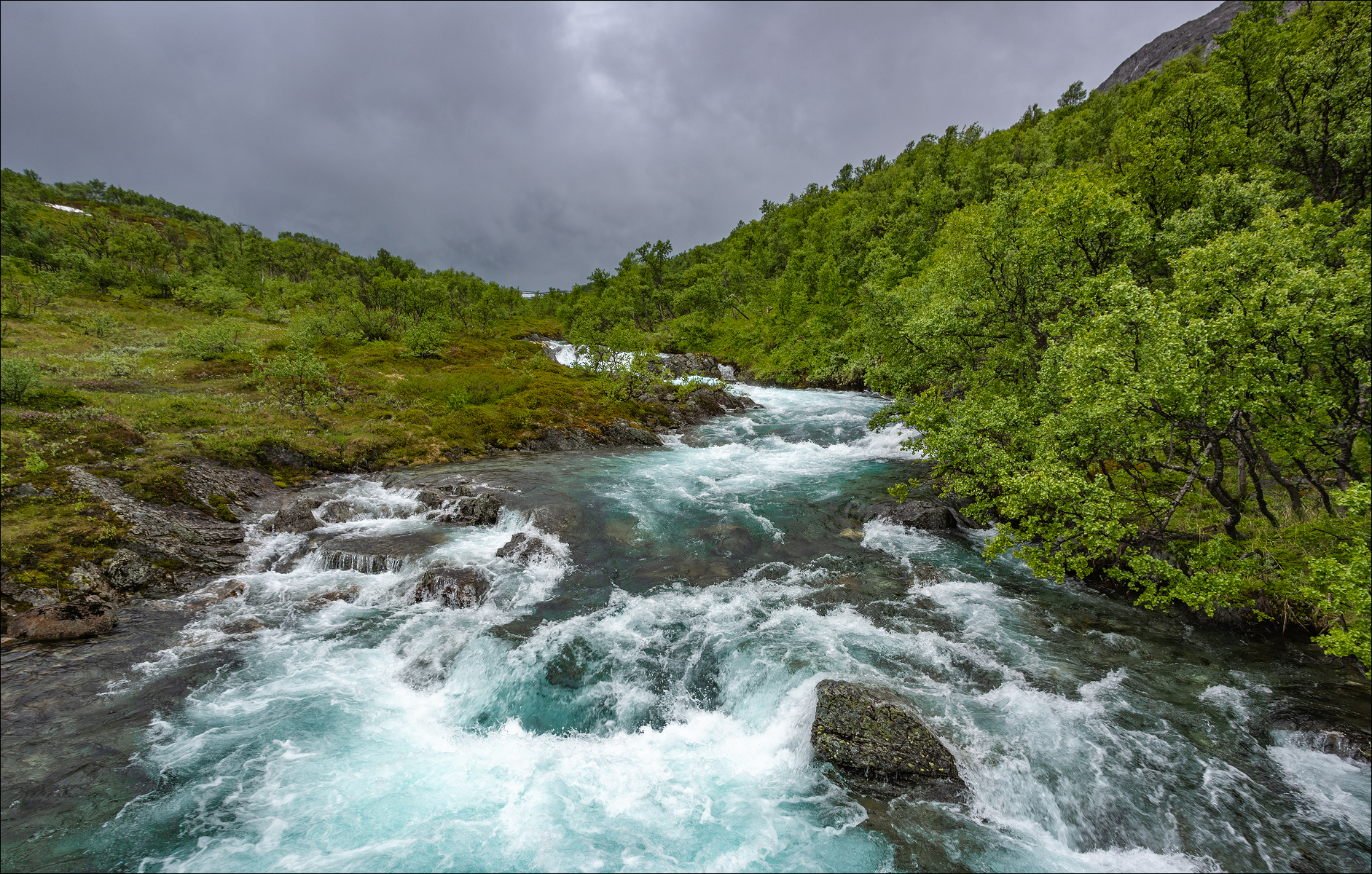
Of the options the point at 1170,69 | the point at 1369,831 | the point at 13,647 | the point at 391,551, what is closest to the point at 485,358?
A: the point at 391,551

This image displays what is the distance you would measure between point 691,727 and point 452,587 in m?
8.97

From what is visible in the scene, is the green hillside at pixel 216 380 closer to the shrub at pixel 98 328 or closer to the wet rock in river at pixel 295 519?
the shrub at pixel 98 328

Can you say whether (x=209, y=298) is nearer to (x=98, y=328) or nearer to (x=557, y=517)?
(x=98, y=328)

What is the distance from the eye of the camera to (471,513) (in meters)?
21.2

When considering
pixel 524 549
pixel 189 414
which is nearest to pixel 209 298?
pixel 189 414

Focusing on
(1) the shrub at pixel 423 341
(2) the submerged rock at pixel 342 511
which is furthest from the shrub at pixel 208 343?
(2) the submerged rock at pixel 342 511

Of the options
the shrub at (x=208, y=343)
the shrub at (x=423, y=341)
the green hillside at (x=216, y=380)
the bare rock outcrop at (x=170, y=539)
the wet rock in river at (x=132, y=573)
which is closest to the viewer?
the wet rock in river at (x=132, y=573)

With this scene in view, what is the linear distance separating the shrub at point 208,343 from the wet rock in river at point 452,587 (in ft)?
149

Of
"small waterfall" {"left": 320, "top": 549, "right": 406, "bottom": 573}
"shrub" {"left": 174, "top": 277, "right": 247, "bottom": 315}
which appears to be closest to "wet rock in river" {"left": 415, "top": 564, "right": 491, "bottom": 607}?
"small waterfall" {"left": 320, "top": 549, "right": 406, "bottom": 573}

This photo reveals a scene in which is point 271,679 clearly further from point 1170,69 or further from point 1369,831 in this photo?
point 1170,69

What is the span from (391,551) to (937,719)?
705 inches

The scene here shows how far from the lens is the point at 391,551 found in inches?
698

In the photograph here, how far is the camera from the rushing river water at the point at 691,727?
823 centimetres

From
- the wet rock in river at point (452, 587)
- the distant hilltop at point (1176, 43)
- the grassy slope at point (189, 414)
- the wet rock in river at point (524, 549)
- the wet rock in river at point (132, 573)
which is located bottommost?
the wet rock in river at point (452, 587)
